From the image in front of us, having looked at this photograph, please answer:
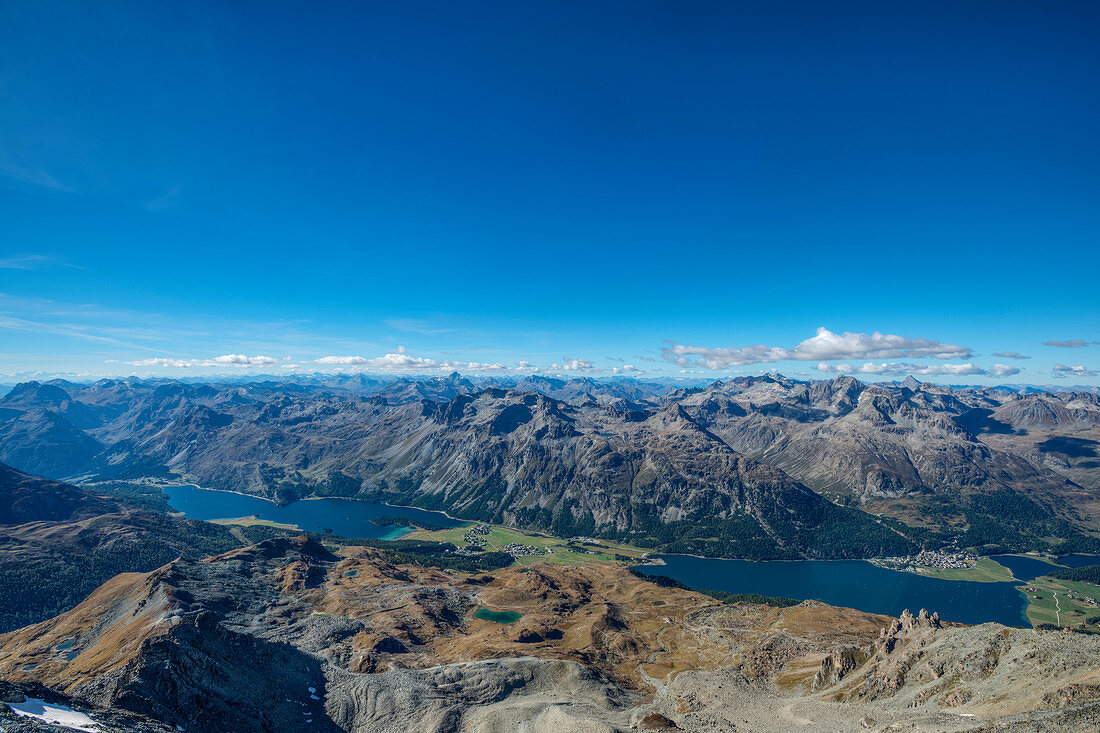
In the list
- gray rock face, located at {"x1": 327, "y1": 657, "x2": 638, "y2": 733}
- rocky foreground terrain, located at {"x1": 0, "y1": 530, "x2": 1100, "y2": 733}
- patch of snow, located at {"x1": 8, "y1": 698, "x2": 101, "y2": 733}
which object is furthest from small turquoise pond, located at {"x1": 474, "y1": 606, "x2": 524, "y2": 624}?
patch of snow, located at {"x1": 8, "y1": 698, "x2": 101, "y2": 733}

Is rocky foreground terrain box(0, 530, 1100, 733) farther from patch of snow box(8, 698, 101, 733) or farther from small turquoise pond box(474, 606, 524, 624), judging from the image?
small turquoise pond box(474, 606, 524, 624)

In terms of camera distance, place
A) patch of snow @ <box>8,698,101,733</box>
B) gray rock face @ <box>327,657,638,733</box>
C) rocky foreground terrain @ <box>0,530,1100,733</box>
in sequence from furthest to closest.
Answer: gray rock face @ <box>327,657,638,733</box>, rocky foreground terrain @ <box>0,530,1100,733</box>, patch of snow @ <box>8,698,101,733</box>

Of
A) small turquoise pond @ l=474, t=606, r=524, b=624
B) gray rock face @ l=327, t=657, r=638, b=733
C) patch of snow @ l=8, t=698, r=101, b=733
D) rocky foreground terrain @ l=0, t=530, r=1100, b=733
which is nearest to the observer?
patch of snow @ l=8, t=698, r=101, b=733

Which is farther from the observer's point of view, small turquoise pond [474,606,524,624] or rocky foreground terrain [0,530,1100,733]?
small turquoise pond [474,606,524,624]

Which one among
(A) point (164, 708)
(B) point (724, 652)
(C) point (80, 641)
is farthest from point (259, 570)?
(B) point (724, 652)

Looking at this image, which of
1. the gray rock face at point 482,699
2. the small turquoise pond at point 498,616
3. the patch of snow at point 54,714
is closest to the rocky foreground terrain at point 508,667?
the gray rock face at point 482,699

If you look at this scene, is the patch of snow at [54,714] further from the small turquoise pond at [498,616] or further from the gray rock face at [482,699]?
the small turquoise pond at [498,616]

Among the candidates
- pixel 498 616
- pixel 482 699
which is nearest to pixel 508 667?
pixel 482 699
